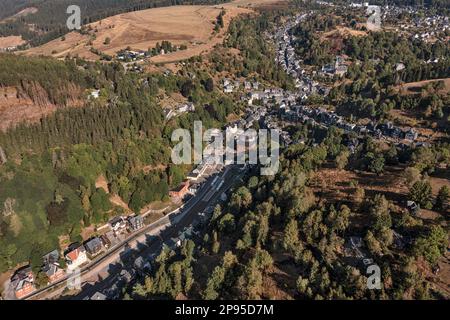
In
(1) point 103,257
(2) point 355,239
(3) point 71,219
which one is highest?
A: (2) point 355,239

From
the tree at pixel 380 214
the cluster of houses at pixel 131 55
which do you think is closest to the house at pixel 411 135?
the tree at pixel 380 214

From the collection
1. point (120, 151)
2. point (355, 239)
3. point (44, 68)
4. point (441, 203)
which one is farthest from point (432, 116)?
point (44, 68)

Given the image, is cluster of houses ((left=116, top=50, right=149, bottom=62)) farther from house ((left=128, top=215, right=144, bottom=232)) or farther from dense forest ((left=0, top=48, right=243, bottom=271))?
house ((left=128, top=215, right=144, bottom=232))

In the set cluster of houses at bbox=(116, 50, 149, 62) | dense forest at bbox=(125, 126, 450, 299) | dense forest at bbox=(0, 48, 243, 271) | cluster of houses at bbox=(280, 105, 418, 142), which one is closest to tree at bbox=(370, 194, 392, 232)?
dense forest at bbox=(125, 126, 450, 299)

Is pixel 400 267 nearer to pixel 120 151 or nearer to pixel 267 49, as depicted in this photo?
pixel 120 151

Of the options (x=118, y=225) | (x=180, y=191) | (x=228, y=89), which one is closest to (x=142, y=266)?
(x=118, y=225)

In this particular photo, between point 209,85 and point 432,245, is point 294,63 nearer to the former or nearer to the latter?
point 209,85

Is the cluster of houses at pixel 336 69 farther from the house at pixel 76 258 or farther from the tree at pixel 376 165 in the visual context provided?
the house at pixel 76 258
